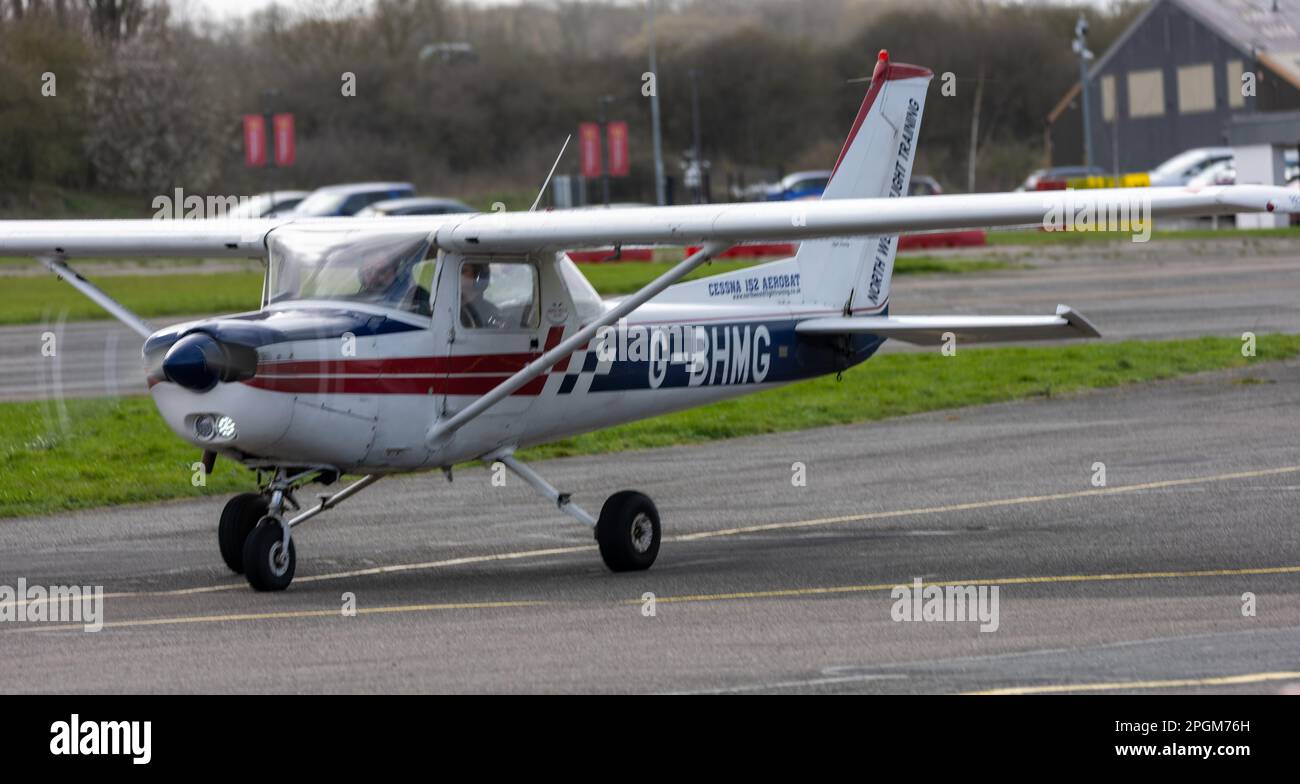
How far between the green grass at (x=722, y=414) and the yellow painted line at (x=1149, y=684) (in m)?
9.52

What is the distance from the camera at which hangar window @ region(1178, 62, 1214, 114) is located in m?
70.3

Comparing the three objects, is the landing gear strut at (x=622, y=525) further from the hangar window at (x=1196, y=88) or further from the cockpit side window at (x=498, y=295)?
the hangar window at (x=1196, y=88)

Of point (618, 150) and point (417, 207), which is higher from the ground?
point (618, 150)

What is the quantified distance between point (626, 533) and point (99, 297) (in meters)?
3.79

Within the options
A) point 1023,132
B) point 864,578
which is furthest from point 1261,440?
point 1023,132

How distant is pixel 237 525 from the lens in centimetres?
1123

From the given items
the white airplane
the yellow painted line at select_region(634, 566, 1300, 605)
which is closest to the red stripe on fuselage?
the white airplane

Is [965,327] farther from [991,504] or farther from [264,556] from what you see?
[264,556]

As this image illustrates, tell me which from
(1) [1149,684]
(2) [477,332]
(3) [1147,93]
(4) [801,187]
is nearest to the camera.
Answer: (1) [1149,684]

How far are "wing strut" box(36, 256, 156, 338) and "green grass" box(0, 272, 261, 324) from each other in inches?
632

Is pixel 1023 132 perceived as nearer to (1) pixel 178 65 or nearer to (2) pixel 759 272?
(1) pixel 178 65

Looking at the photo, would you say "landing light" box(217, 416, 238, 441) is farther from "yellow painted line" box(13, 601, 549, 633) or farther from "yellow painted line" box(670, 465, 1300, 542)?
"yellow painted line" box(670, 465, 1300, 542)

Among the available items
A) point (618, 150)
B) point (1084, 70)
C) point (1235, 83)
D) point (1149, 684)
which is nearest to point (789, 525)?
point (1149, 684)
